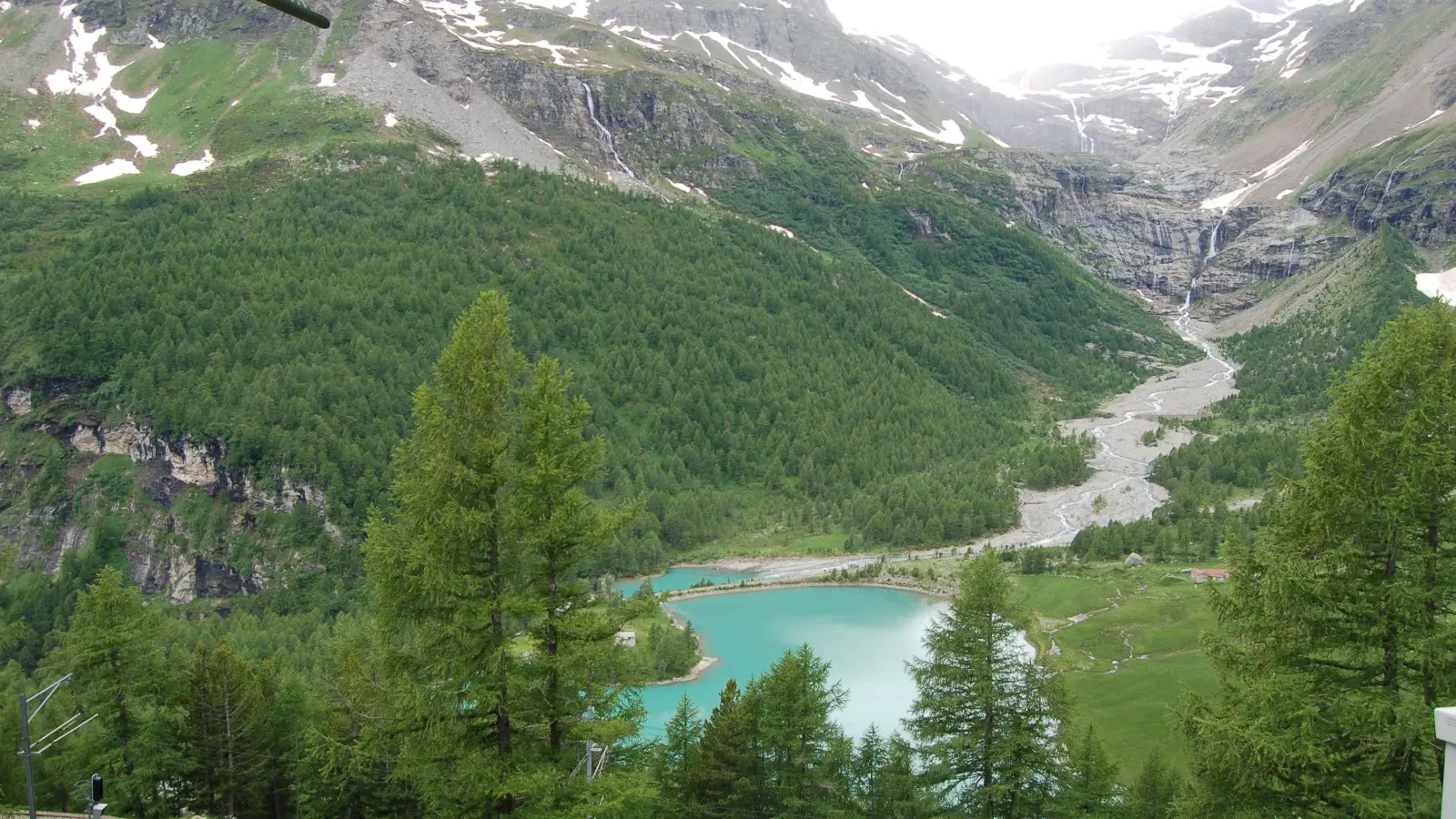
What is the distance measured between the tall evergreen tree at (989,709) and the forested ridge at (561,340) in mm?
51398

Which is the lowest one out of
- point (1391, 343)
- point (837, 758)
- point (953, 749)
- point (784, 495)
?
point (784, 495)

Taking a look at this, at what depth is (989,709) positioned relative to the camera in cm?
1683

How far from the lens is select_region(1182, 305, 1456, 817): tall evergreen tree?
1007cm

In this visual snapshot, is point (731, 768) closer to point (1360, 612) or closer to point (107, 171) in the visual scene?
point (1360, 612)

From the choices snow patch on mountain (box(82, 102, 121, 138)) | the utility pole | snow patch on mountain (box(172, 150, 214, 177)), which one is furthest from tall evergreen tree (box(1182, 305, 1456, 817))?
snow patch on mountain (box(82, 102, 121, 138))

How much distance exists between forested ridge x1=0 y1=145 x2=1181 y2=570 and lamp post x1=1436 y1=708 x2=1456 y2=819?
61.7 metres

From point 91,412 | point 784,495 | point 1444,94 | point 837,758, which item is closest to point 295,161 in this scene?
point 91,412

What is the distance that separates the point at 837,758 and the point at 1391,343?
14.7m

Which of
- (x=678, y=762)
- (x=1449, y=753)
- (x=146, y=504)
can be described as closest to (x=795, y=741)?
(x=678, y=762)

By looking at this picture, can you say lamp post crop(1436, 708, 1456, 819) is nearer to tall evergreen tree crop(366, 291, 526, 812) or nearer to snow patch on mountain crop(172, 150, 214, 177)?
tall evergreen tree crop(366, 291, 526, 812)

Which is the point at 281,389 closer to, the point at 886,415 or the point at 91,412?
the point at 91,412

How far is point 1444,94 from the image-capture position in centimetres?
18638

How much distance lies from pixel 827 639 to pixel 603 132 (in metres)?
129

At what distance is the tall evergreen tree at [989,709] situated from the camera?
16531 millimetres
